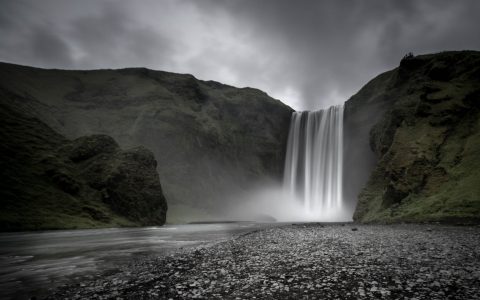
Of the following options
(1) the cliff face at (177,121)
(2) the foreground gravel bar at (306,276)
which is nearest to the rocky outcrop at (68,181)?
(1) the cliff face at (177,121)

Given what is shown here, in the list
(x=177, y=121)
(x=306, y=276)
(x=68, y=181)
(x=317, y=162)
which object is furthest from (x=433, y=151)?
(x=177, y=121)

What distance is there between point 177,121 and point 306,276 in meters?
95.9

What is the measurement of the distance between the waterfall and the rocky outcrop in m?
43.8

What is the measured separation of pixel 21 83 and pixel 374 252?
116m

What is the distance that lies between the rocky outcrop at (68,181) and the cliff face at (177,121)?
71.8 ft

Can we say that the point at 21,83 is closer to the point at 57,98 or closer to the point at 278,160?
the point at 57,98

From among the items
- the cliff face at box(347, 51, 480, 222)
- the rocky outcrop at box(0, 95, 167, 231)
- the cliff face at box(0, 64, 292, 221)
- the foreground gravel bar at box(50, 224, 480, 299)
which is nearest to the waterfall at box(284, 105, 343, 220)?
the cliff face at box(0, 64, 292, 221)

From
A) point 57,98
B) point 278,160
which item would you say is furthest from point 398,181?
Answer: point 57,98

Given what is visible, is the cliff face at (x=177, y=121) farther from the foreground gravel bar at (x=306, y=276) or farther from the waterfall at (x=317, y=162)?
the foreground gravel bar at (x=306, y=276)

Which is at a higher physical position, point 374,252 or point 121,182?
point 121,182

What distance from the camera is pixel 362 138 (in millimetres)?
75250

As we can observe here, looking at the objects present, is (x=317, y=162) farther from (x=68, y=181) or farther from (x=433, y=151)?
(x=68, y=181)

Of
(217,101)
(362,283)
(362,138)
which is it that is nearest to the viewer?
(362,283)

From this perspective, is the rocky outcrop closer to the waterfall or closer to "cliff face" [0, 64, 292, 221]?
"cliff face" [0, 64, 292, 221]
